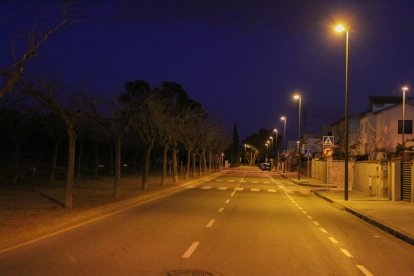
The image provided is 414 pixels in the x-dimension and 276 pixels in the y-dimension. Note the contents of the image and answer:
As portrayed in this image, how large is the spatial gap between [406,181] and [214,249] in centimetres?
1836

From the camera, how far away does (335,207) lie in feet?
90.3

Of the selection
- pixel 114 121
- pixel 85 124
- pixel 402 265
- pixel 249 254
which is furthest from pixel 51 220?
pixel 85 124

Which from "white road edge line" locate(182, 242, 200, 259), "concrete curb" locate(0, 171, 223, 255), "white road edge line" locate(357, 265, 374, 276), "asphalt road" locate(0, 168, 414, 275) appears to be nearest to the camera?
"white road edge line" locate(357, 265, 374, 276)

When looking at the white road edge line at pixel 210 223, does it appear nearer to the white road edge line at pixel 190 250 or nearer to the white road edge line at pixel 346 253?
the white road edge line at pixel 190 250

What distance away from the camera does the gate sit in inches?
1093

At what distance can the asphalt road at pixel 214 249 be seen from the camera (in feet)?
33.6

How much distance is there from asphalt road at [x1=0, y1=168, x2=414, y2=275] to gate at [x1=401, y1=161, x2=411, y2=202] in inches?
334

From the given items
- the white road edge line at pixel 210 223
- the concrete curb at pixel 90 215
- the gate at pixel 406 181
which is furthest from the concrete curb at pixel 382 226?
the concrete curb at pixel 90 215

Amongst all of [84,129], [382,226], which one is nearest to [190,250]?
[382,226]

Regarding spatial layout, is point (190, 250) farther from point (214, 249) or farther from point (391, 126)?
point (391, 126)

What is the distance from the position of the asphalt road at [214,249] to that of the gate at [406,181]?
8.48 m

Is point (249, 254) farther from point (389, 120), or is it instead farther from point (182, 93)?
point (182, 93)

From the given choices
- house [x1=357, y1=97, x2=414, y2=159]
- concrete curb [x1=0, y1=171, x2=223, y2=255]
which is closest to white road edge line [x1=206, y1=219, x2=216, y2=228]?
concrete curb [x1=0, y1=171, x2=223, y2=255]

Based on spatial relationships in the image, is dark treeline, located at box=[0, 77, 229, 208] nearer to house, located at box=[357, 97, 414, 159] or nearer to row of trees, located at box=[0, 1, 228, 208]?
row of trees, located at box=[0, 1, 228, 208]
